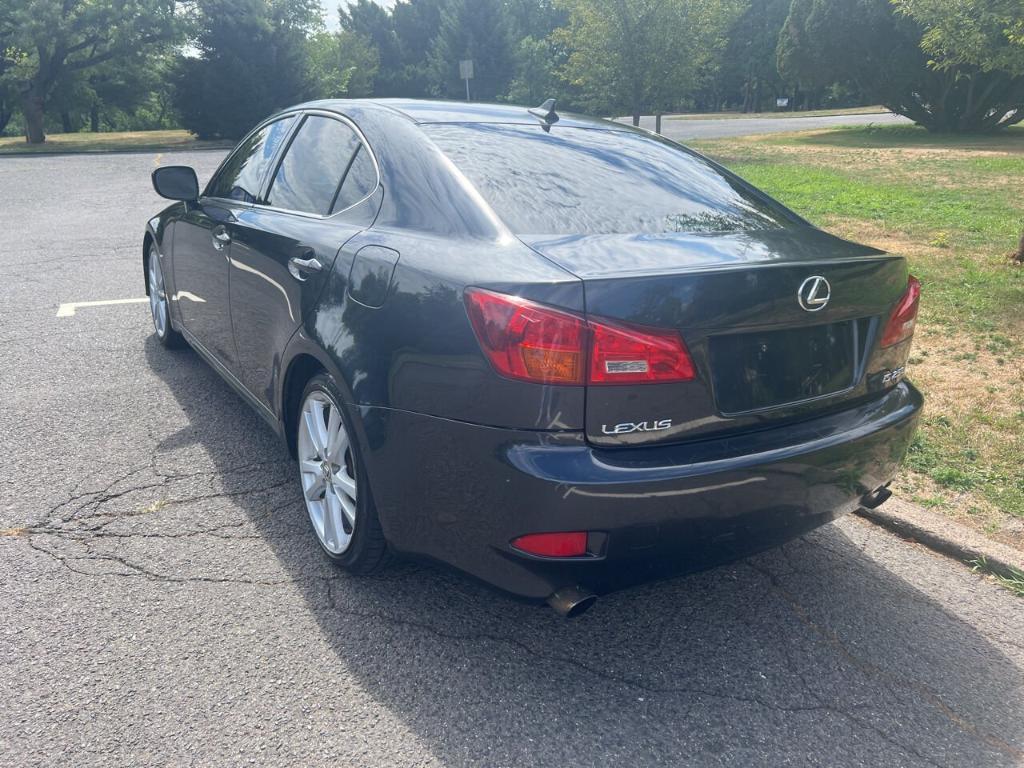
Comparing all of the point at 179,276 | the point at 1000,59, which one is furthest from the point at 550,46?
the point at 179,276

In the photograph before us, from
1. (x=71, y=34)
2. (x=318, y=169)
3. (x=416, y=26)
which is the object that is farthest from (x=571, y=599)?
(x=416, y=26)

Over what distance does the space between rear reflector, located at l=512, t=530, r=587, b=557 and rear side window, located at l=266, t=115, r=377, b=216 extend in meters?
1.46

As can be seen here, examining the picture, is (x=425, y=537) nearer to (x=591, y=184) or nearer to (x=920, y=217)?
(x=591, y=184)

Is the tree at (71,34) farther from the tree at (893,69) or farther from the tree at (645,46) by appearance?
the tree at (893,69)

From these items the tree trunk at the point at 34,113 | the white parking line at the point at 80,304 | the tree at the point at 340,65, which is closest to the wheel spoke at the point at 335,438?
the white parking line at the point at 80,304

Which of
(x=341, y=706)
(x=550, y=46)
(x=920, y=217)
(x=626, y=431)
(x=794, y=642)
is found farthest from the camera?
(x=550, y=46)

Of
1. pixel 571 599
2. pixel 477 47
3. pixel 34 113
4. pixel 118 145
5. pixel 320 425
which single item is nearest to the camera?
pixel 571 599

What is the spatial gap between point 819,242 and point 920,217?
9.07m

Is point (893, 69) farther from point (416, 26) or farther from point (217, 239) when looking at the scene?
point (416, 26)

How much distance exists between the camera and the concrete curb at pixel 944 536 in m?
3.23

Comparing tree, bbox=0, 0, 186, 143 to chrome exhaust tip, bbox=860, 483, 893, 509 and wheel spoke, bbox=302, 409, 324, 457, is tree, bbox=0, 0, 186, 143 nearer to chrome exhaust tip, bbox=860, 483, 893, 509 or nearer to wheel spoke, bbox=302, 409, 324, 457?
wheel spoke, bbox=302, 409, 324, 457

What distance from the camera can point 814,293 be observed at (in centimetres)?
251

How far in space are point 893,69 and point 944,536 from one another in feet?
100.0

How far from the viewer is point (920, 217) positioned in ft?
35.7
